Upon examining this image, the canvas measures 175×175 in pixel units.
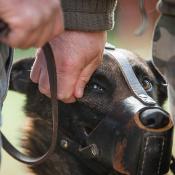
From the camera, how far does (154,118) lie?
5.32 feet

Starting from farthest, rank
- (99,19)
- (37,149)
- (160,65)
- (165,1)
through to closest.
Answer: (37,149), (160,65), (165,1), (99,19)

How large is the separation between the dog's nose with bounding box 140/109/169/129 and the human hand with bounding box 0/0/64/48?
0.82 metres

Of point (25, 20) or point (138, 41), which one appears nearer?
point (25, 20)

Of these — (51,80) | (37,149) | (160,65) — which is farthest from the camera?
(37,149)

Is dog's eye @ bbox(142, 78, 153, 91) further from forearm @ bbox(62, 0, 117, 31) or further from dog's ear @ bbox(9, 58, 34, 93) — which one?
forearm @ bbox(62, 0, 117, 31)

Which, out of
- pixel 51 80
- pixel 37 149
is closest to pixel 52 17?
pixel 51 80

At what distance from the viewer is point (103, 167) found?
191cm

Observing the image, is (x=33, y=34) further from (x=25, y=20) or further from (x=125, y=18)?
(x=125, y=18)

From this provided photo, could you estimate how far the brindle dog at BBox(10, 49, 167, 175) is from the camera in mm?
1963

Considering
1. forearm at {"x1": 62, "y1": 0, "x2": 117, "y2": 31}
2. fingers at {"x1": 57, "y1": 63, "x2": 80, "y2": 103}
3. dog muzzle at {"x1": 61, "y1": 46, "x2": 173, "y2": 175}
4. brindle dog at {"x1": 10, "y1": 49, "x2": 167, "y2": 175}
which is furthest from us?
brindle dog at {"x1": 10, "y1": 49, "x2": 167, "y2": 175}

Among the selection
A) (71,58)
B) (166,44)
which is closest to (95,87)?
(166,44)

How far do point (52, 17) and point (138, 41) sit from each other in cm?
686

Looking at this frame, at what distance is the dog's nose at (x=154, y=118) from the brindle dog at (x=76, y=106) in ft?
0.69

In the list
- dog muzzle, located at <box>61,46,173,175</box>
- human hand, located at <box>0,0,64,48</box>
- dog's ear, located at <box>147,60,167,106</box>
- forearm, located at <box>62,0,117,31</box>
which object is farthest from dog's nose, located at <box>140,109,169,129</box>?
human hand, located at <box>0,0,64,48</box>
